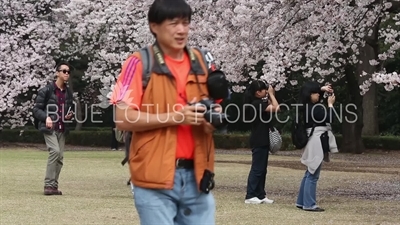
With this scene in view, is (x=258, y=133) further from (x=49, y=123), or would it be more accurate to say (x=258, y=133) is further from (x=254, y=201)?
(x=49, y=123)

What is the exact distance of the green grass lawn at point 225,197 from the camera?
9.74m

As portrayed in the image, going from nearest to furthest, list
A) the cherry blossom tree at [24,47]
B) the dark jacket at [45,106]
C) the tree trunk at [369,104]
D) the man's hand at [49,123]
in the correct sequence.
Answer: the man's hand at [49,123] → the dark jacket at [45,106] → the tree trunk at [369,104] → the cherry blossom tree at [24,47]

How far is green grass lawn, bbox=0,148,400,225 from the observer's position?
9.74m

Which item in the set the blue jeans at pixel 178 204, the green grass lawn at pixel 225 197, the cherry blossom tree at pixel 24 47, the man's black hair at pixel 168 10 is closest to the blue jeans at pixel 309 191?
the green grass lawn at pixel 225 197

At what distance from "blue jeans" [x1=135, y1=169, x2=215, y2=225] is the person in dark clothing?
7.04 m

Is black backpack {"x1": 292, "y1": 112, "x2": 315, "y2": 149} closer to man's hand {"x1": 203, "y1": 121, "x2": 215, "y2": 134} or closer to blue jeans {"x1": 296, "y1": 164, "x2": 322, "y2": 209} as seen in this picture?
blue jeans {"x1": 296, "y1": 164, "x2": 322, "y2": 209}

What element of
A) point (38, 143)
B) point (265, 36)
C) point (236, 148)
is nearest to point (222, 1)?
point (265, 36)

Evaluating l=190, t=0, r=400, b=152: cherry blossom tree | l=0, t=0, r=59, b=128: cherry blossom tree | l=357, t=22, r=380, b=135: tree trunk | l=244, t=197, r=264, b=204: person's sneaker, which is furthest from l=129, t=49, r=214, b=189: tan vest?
l=0, t=0, r=59, b=128: cherry blossom tree

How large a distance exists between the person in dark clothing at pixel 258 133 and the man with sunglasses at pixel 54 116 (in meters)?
2.73

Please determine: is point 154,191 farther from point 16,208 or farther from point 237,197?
point 237,197

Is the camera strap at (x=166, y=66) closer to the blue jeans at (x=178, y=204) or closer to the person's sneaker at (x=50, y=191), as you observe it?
the blue jeans at (x=178, y=204)

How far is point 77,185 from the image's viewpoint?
14.6 m

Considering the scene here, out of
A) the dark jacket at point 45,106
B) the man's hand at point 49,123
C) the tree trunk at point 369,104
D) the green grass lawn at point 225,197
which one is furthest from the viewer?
the tree trunk at point 369,104

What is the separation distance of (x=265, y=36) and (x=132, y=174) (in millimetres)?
9683
